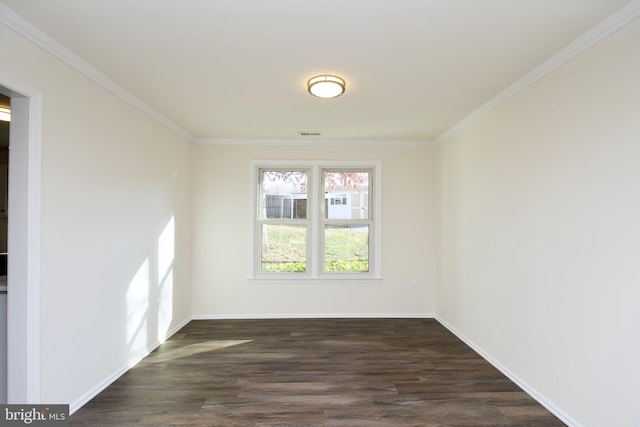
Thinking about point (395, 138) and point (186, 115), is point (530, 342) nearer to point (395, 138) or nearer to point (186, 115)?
point (395, 138)

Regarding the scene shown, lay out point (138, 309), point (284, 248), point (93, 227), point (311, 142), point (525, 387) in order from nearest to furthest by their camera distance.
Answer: point (93, 227) → point (525, 387) → point (138, 309) → point (311, 142) → point (284, 248)

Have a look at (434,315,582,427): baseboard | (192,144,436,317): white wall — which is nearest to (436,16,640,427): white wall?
(434,315,582,427): baseboard

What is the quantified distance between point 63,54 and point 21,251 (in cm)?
129

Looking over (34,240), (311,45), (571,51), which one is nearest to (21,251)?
(34,240)

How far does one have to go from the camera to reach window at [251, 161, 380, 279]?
4.31 metres

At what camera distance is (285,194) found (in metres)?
4.38

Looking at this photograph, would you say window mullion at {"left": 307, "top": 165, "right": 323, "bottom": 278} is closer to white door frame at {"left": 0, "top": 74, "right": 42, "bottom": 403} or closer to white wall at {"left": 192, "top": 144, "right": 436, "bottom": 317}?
white wall at {"left": 192, "top": 144, "right": 436, "bottom": 317}

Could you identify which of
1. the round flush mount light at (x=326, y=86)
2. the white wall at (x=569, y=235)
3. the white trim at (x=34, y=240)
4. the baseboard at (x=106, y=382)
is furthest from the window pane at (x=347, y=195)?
the white trim at (x=34, y=240)

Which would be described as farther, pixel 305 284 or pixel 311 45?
pixel 305 284

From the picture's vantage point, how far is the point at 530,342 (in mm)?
2383

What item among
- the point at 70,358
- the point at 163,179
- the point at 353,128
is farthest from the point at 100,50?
the point at 353,128

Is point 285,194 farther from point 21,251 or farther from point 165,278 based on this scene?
point 21,251

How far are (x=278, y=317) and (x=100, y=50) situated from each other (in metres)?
3.46

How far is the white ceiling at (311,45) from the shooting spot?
1.61 m
